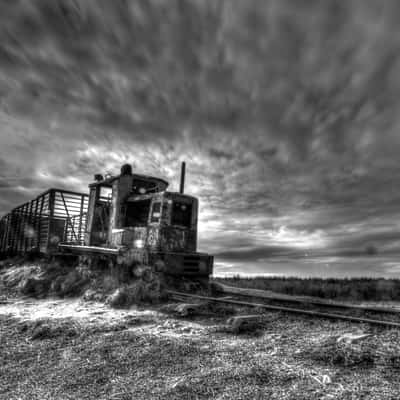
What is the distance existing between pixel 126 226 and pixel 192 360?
30.5 ft

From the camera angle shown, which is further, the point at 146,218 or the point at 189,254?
the point at 146,218

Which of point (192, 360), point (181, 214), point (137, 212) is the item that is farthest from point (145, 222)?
point (192, 360)

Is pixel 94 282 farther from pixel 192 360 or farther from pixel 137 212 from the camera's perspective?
pixel 192 360

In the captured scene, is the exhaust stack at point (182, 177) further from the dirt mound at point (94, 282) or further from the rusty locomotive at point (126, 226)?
the dirt mound at point (94, 282)

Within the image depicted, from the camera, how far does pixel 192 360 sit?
161 inches

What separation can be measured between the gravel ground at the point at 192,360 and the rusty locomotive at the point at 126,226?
452 centimetres

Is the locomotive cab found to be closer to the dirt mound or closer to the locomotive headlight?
the locomotive headlight

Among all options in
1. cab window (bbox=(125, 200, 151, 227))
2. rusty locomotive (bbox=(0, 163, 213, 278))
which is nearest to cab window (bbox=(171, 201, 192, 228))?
rusty locomotive (bbox=(0, 163, 213, 278))

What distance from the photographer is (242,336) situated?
207 inches

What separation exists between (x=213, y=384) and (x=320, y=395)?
1124 millimetres

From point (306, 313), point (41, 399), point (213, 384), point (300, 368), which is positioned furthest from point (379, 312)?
point (41, 399)

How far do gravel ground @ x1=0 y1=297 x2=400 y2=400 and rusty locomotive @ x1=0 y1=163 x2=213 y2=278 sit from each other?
4520mm

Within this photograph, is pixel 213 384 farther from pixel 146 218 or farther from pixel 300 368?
pixel 146 218

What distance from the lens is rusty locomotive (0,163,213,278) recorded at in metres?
11.0
